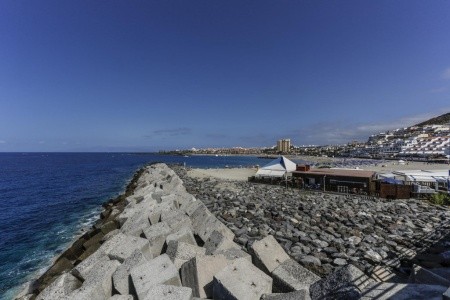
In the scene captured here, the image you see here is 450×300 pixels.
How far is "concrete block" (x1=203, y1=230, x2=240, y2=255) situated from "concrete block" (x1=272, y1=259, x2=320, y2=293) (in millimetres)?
1701

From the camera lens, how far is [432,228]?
31.2ft

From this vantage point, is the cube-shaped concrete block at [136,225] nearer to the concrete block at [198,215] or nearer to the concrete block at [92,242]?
the concrete block at [92,242]

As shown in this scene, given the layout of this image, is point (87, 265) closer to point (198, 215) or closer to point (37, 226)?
point (198, 215)

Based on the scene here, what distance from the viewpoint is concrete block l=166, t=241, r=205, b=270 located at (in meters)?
5.94

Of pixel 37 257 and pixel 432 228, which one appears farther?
pixel 37 257

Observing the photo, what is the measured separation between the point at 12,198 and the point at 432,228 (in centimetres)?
3268

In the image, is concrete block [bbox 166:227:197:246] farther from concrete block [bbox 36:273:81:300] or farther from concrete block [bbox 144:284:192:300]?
concrete block [bbox 144:284:192:300]

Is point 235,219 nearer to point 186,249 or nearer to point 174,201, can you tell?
point 174,201

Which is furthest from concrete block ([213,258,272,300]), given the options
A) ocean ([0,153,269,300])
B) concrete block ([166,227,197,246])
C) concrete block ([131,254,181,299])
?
ocean ([0,153,269,300])

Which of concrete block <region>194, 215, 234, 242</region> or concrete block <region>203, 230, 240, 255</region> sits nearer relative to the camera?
concrete block <region>203, 230, 240, 255</region>

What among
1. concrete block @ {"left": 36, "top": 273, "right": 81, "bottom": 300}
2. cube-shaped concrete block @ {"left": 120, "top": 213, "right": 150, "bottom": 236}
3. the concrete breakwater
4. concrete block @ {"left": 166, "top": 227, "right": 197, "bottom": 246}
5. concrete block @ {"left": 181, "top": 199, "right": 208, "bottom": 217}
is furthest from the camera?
concrete block @ {"left": 181, "top": 199, "right": 208, "bottom": 217}

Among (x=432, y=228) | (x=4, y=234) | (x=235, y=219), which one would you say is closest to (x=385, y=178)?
(x=432, y=228)

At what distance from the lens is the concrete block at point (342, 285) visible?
14.0 ft

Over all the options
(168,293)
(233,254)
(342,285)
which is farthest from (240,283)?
(342,285)
